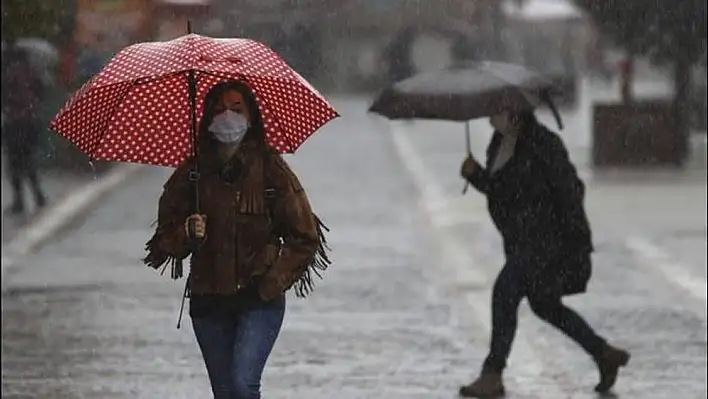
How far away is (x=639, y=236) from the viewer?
565 inches

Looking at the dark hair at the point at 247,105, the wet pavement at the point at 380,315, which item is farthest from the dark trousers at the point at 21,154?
the dark hair at the point at 247,105

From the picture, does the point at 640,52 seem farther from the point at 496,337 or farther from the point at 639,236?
the point at 496,337

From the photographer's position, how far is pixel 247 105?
5.50 metres

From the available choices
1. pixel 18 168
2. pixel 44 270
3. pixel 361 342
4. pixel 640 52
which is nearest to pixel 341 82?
pixel 640 52

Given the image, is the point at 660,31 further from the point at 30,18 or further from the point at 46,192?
the point at 30,18

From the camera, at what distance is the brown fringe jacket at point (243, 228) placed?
213 inches

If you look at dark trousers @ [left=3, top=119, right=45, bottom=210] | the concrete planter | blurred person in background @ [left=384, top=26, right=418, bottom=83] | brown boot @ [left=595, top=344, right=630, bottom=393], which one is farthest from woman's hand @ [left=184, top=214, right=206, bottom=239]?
blurred person in background @ [left=384, top=26, right=418, bottom=83]

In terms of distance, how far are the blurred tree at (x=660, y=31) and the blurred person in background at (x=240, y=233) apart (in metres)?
11.2

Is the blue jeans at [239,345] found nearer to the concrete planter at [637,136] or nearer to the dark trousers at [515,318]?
the dark trousers at [515,318]

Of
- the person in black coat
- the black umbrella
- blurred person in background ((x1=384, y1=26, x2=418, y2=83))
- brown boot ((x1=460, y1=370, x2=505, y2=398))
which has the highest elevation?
the black umbrella

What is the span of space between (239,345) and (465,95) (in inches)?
105

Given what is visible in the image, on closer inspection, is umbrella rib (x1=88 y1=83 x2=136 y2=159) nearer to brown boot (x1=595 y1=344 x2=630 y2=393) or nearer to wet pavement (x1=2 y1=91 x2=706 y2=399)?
wet pavement (x1=2 y1=91 x2=706 y2=399)

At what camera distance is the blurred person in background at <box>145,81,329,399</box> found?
5406 millimetres

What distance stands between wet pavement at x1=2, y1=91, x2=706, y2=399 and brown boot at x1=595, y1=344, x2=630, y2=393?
0.37 feet
